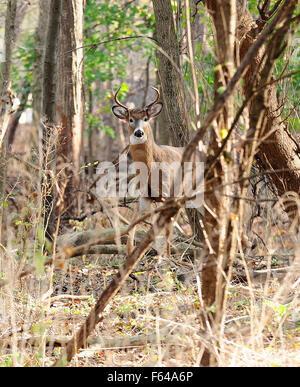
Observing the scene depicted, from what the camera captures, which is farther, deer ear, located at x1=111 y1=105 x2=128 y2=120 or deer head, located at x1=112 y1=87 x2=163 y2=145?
deer ear, located at x1=111 y1=105 x2=128 y2=120

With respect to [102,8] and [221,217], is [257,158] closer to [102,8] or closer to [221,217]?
[221,217]

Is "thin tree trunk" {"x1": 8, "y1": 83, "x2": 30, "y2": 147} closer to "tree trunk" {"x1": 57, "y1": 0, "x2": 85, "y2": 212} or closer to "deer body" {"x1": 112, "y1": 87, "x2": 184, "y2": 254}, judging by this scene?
"tree trunk" {"x1": 57, "y1": 0, "x2": 85, "y2": 212}

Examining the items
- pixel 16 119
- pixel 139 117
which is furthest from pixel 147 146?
pixel 16 119

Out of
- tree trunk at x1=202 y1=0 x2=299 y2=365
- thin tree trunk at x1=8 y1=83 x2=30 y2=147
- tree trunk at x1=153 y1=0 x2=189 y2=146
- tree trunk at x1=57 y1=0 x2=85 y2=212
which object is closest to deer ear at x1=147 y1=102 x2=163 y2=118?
tree trunk at x1=153 y1=0 x2=189 y2=146

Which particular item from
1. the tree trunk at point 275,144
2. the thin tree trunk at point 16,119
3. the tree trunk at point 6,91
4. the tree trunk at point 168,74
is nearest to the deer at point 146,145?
the tree trunk at point 168,74

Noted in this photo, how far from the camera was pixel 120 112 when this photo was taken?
27.1 feet

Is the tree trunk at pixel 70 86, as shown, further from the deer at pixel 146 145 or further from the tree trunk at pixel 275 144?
the tree trunk at pixel 275 144

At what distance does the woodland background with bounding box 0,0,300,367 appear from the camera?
350 cm

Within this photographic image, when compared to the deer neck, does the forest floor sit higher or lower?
lower

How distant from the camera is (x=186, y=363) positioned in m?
4.06

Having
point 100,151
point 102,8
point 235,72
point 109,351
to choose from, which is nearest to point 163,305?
point 109,351

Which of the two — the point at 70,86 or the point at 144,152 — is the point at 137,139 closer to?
the point at 144,152

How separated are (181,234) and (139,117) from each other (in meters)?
1.70

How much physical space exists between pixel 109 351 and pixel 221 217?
1.74 metres
